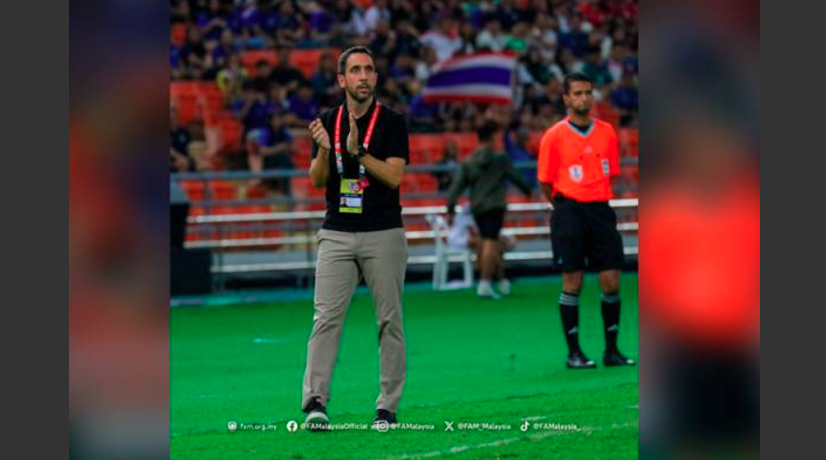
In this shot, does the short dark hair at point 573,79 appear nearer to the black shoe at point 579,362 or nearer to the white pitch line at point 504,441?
the black shoe at point 579,362

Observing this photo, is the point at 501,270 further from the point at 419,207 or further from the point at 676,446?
the point at 676,446

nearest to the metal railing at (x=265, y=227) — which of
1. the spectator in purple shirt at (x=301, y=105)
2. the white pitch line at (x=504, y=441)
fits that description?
the spectator in purple shirt at (x=301, y=105)

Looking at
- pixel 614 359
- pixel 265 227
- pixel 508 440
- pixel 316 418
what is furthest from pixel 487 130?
pixel 508 440

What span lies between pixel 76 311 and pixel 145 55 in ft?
3.32

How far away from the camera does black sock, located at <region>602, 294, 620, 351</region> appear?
1482cm

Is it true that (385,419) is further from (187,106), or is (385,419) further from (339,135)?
(187,106)

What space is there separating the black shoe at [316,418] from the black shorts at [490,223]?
39.5ft

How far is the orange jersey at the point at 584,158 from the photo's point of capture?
1450 cm

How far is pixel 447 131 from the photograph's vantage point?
2927 cm

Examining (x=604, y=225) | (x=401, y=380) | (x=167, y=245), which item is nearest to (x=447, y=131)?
(x=604, y=225)

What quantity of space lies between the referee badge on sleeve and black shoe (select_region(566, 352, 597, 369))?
4.96ft

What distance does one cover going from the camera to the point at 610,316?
585 inches

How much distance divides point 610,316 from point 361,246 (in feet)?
13.6

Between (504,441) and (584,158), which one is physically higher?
(584,158)
